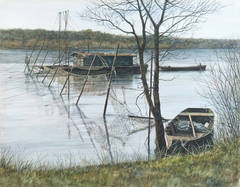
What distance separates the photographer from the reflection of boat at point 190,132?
423 inches

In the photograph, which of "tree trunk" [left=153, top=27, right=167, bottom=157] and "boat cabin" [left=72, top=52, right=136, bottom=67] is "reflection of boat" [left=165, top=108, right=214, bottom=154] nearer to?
"tree trunk" [left=153, top=27, right=167, bottom=157]

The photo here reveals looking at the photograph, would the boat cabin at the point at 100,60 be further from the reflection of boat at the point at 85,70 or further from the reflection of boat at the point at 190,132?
the reflection of boat at the point at 190,132

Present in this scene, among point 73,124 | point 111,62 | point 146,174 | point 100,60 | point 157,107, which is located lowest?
point 73,124

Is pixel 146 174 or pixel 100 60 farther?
pixel 100 60

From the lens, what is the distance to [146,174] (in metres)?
6.03

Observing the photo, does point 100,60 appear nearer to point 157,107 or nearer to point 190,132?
point 190,132

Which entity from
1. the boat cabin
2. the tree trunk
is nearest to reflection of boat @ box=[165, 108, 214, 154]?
the tree trunk

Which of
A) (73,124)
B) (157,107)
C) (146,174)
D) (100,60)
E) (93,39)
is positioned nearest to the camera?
(146,174)

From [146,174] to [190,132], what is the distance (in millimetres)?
7082

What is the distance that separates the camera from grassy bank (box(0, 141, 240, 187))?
218 inches

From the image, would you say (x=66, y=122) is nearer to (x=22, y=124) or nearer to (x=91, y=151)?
(x=22, y=124)

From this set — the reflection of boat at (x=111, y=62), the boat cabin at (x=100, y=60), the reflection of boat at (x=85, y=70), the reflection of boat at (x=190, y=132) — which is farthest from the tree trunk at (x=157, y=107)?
the reflection of boat at (x=111, y=62)

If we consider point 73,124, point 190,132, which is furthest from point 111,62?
point 190,132

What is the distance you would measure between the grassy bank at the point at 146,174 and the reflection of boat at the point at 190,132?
2082 millimetres
